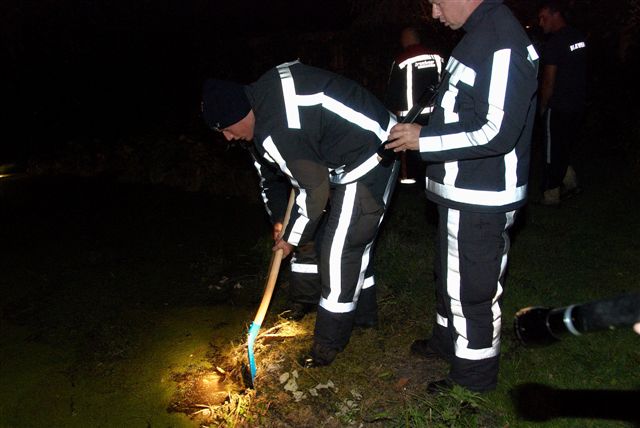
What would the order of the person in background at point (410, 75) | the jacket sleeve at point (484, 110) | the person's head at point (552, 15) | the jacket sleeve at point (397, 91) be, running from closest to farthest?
1. the jacket sleeve at point (484, 110)
2. the person's head at point (552, 15)
3. the person in background at point (410, 75)
4. the jacket sleeve at point (397, 91)

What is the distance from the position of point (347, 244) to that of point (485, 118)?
1.05 meters

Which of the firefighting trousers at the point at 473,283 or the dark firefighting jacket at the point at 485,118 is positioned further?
the firefighting trousers at the point at 473,283

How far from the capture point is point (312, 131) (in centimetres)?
266

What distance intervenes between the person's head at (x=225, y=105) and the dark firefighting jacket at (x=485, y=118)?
866 millimetres

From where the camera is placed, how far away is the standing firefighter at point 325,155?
8.48ft

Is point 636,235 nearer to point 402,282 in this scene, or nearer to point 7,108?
point 402,282

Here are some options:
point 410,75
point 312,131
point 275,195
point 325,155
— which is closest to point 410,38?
point 410,75

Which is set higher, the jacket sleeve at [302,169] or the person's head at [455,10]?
the person's head at [455,10]

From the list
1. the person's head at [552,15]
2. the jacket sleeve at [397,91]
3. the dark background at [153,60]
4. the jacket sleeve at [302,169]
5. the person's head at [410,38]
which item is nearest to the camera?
the jacket sleeve at [302,169]

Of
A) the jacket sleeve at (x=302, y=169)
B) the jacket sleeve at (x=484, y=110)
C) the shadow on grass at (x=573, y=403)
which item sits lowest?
the shadow on grass at (x=573, y=403)

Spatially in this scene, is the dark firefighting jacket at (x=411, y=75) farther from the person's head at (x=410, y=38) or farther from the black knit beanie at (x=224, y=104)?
the black knit beanie at (x=224, y=104)

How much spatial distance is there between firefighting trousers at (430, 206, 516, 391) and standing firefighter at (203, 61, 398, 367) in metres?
0.48

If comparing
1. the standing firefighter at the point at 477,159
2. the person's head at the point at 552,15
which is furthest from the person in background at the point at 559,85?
the standing firefighter at the point at 477,159

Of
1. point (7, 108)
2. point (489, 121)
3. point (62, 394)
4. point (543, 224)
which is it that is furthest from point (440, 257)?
point (7, 108)
